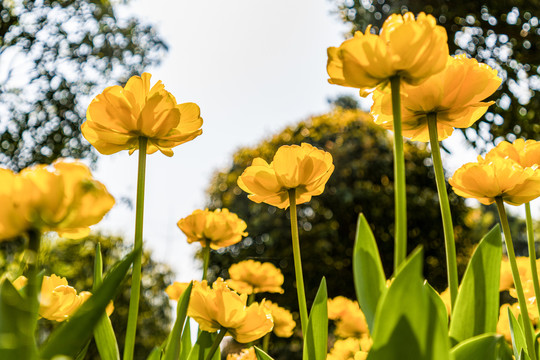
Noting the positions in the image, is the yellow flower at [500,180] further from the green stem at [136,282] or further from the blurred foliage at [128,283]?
the blurred foliage at [128,283]

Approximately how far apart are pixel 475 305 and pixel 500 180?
9.0 inches

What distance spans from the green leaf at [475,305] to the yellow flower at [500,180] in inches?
5.8

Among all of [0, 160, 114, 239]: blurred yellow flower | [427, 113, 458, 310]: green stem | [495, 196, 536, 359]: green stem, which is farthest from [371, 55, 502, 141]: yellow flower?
[0, 160, 114, 239]: blurred yellow flower

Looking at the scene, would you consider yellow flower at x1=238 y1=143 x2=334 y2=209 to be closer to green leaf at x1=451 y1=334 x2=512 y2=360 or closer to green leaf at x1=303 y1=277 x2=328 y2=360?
green leaf at x1=303 y1=277 x2=328 y2=360

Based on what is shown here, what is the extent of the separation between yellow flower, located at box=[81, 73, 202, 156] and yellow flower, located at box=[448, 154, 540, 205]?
0.45 meters

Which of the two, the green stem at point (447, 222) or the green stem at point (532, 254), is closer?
the green stem at point (447, 222)

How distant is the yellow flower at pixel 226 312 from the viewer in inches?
30.6

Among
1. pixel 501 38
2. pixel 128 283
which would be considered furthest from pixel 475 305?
pixel 128 283

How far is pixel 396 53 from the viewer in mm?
518

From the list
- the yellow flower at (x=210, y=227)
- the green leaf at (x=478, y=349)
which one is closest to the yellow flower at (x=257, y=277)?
the yellow flower at (x=210, y=227)

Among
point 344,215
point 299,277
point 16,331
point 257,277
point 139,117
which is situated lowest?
point 16,331

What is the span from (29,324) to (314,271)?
4052mm

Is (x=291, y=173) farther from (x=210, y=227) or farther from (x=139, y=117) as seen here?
(x=210, y=227)

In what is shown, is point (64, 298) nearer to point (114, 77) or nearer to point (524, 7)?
point (524, 7)
